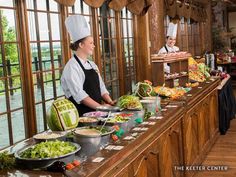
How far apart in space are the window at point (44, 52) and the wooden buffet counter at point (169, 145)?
68.8 inches

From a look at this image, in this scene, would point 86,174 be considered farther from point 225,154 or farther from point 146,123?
point 225,154

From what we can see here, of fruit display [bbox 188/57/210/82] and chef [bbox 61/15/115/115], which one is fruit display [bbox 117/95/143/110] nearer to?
chef [bbox 61/15/115/115]

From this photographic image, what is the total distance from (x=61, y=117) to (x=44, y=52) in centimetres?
251

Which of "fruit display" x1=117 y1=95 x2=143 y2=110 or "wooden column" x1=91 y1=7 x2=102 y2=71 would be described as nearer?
"fruit display" x1=117 y1=95 x2=143 y2=110

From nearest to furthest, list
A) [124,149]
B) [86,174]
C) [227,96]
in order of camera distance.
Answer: [86,174] → [124,149] → [227,96]

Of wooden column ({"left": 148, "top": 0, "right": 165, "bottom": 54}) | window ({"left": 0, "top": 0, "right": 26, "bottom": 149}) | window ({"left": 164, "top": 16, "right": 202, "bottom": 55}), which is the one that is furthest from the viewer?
window ({"left": 164, "top": 16, "right": 202, "bottom": 55})

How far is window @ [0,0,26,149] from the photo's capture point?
411 cm

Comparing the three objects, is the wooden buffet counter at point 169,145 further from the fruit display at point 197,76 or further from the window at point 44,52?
the window at point 44,52

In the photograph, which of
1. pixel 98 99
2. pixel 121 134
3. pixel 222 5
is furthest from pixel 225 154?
pixel 222 5

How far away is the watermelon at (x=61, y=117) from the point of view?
249cm

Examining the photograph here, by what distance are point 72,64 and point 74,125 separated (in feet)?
3.26

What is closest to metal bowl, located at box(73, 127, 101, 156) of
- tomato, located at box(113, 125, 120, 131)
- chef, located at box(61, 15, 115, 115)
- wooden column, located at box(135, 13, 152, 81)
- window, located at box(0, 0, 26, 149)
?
tomato, located at box(113, 125, 120, 131)

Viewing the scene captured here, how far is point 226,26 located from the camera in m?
16.0

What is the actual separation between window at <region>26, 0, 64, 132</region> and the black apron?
120 centimetres
